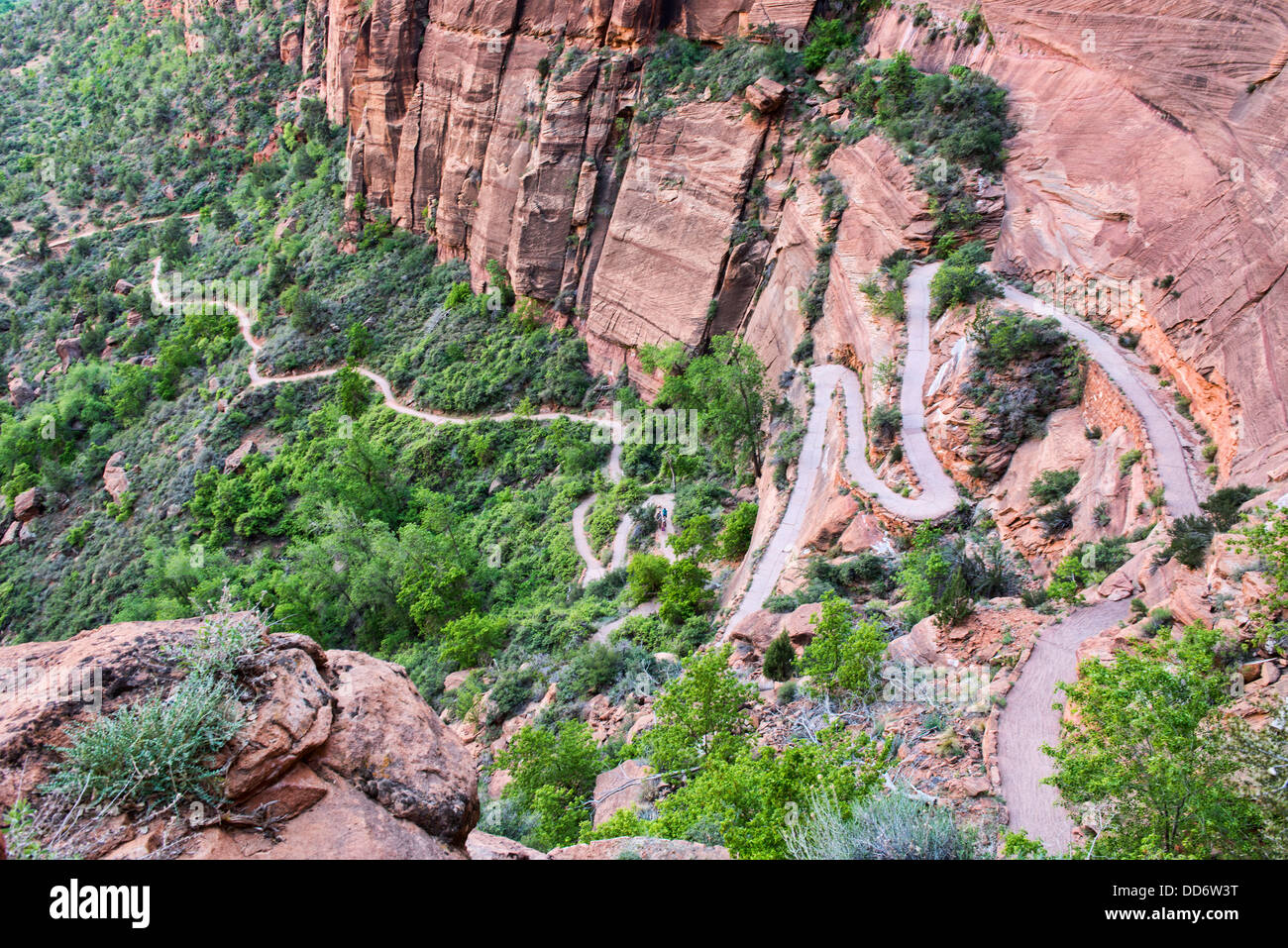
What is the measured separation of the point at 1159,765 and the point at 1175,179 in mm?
20475

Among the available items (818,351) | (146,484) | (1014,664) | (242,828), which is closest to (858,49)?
(818,351)

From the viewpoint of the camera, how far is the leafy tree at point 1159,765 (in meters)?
7.64

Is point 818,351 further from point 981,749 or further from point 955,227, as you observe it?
point 981,749

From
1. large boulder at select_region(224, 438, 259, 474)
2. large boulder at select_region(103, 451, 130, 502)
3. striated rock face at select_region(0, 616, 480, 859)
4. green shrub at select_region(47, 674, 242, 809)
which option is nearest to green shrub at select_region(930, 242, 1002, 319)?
striated rock face at select_region(0, 616, 480, 859)

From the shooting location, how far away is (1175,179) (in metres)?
20.9

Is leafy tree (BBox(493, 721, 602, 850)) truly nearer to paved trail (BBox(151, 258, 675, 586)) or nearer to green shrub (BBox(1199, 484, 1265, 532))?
paved trail (BBox(151, 258, 675, 586))

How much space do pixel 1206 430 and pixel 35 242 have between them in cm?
9558

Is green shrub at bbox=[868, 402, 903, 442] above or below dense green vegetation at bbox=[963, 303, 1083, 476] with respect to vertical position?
below

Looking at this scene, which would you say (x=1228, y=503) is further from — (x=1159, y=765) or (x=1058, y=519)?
(x=1159, y=765)

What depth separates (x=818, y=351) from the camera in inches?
1240

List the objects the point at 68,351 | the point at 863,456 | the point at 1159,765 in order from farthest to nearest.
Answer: the point at 68,351, the point at 863,456, the point at 1159,765

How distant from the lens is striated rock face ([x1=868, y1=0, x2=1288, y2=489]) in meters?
17.1

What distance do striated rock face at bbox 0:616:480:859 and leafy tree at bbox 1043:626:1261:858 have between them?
7.53m

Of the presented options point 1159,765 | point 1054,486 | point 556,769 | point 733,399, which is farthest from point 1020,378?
point 556,769
